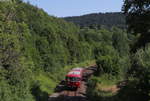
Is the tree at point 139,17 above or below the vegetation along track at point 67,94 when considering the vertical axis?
above

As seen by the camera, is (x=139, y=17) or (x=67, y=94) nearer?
(x=139, y=17)

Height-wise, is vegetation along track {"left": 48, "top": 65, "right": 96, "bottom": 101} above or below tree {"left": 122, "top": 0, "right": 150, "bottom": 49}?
below

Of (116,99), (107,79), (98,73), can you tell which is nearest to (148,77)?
(116,99)

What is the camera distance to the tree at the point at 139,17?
2902 cm

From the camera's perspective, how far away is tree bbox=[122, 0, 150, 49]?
29.0 metres

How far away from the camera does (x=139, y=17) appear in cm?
2950

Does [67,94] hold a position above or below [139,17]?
below

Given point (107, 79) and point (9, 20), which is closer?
point (9, 20)

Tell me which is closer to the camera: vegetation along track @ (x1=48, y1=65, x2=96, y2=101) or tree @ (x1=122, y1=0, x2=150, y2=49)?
tree @ (x1=122, y1=0, x2=150, y2=49)

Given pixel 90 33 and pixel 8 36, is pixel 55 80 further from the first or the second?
pixel 90 33

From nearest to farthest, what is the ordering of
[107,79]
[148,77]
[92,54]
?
[148,77] → [107,79] → [92,54]

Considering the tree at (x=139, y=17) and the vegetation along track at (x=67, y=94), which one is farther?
the vegetation along track at (x=67, y=94)

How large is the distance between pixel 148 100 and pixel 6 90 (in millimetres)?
10709

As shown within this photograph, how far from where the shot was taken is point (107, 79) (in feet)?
173
